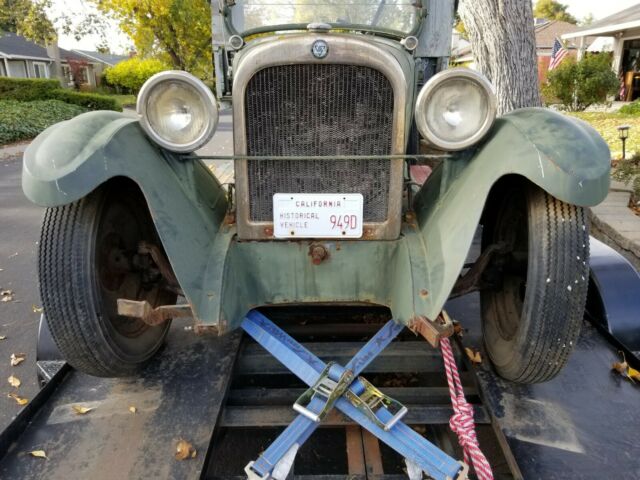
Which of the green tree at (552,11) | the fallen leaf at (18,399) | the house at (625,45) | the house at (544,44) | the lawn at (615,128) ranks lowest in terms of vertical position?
the fallen leaf at (18,399)

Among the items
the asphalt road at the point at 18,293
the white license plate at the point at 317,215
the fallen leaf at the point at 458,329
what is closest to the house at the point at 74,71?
the asphalt road at the point at 18,293

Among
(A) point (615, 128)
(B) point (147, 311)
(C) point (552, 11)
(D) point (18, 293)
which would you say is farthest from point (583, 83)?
Answer: (C) point (552, 11)

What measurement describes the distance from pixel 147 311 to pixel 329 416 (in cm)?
94

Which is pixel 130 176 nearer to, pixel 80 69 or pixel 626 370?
pixel 626 370

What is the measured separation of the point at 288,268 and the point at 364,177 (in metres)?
0.61

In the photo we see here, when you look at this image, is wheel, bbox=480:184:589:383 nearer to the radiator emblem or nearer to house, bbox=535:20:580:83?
the radiator emblem

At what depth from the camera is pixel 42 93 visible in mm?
21297

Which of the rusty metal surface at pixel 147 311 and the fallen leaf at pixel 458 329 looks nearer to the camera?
the rusty metal surface at pixel 147 311

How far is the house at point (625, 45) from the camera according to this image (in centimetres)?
2148

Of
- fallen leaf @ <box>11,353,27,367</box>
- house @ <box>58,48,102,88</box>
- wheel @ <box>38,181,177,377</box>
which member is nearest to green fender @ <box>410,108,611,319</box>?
wheel @ <box>38,181,177,377</box>

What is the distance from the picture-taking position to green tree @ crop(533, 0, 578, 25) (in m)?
62.1

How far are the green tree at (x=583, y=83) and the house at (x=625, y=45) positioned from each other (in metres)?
5.40

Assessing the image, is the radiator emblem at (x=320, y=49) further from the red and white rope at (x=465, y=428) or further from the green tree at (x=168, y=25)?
the green tree at (x=168, y=25)

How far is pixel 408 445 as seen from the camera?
6.41 ft
